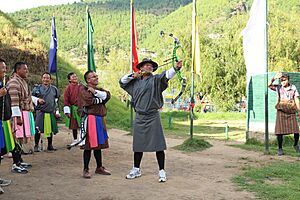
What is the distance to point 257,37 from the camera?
8570 mm

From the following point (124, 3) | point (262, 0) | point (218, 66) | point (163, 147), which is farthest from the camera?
point (124, 3)

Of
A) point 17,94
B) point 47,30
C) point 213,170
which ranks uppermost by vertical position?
point 47,30

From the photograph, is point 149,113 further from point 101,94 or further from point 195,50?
point 195,50

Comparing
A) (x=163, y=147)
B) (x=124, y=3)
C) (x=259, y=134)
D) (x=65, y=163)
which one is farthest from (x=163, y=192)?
(x=124, y=3)

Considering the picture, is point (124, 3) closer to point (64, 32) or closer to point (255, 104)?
point (64, 32)

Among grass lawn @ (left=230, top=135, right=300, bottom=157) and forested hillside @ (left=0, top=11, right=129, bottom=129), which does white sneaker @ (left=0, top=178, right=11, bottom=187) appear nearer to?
grass lawn @ (left=230, top=135, right=300, bottom=157)

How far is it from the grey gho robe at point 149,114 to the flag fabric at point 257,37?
3689 millimetres

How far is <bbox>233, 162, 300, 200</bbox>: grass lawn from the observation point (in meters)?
4.71

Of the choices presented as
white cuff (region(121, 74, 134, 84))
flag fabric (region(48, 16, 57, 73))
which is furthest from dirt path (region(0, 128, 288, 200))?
flag fabric (region(48, 16, 57, 73))

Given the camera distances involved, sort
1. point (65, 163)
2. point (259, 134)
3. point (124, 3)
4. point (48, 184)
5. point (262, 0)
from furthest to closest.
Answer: point (124, 3) → point (259, 134) → point (262, 0) → point (65, 163) → point (48, 184)

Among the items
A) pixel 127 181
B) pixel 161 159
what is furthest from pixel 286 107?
pixel 127 181

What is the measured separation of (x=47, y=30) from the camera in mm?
90250

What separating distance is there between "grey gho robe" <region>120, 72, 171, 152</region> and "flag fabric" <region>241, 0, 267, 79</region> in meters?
3.69

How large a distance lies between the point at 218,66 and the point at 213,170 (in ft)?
79.6
